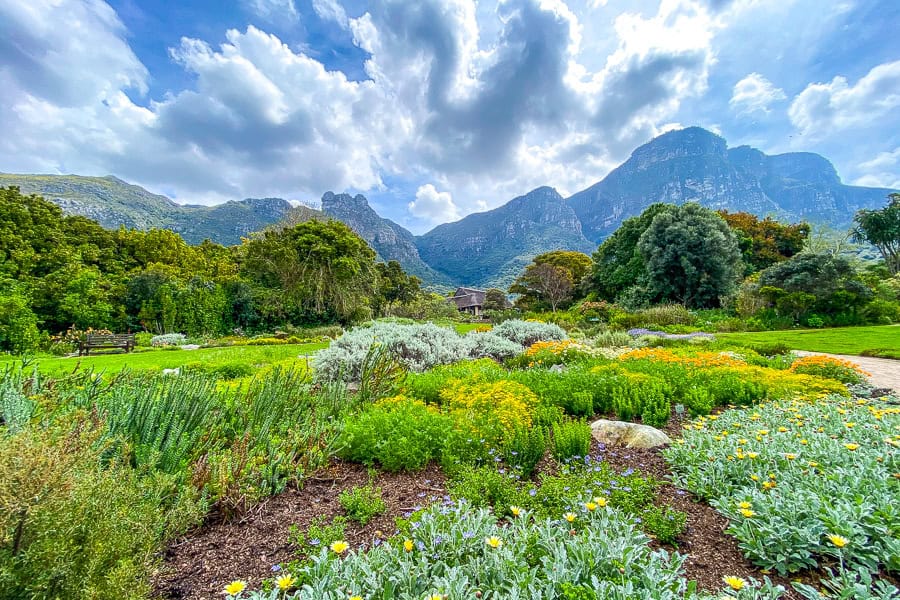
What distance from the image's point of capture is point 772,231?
27188 mm

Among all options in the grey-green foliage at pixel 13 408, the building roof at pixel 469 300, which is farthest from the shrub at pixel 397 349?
the building roof at pixel 469 300

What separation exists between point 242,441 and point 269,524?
2.45 feet

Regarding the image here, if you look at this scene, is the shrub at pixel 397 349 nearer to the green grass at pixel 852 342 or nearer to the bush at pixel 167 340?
the green grass at pixel 852 342

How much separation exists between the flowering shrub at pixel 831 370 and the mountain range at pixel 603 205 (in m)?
79.2

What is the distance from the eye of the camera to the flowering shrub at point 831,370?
17.4ft

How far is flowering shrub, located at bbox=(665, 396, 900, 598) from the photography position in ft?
5.56

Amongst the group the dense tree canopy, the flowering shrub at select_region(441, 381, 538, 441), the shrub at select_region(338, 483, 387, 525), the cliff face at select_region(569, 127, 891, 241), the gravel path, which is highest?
the cliff face at select_region(569, 127, 891, 241)

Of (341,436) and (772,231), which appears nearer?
(341,436)

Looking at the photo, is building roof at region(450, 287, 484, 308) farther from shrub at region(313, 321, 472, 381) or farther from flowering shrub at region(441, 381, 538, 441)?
flowering shrub at region(441, 381, 538, 441)

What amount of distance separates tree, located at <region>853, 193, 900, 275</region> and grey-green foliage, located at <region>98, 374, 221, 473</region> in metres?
42.2

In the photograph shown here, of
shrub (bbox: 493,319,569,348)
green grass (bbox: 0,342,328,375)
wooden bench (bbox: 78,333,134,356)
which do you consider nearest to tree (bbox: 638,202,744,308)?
shrub (bbox: 493,319,569,348)

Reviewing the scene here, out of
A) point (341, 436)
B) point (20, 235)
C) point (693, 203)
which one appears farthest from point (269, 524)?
point (693, 203)

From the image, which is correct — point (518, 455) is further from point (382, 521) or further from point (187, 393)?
point (187, 393)

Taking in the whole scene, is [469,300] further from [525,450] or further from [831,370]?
[525,450]
